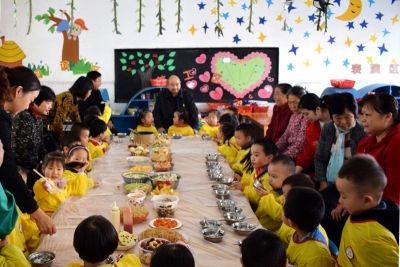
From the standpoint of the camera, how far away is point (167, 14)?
7691 mm

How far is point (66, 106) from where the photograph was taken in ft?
15.7

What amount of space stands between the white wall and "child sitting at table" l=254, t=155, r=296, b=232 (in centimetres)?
526

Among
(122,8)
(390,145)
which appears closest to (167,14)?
(122,8)

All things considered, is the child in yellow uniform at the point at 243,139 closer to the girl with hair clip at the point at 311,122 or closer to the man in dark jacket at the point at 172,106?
the girl with hair clip at the point at 311,122

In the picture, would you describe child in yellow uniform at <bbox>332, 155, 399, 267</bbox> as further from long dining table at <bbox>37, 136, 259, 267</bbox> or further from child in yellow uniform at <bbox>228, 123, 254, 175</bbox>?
child in yellow uniform at <bbox>228, 123, 254, 175</bbox>

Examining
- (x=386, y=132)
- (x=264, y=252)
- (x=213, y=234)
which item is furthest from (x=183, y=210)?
(x=386, y=132)

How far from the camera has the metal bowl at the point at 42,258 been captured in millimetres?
1753

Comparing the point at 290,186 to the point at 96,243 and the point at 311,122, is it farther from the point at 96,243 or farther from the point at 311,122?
the point at 311,122

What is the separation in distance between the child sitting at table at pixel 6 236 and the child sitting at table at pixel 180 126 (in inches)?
150

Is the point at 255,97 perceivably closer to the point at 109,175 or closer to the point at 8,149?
the point at 109,175

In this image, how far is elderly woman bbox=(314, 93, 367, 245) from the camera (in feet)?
10.5

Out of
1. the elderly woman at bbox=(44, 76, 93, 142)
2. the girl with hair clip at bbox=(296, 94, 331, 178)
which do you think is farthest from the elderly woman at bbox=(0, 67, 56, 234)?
the elderly woman at bbox=(44, 76, 93, 142)

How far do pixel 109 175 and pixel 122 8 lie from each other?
A: 5.15 m

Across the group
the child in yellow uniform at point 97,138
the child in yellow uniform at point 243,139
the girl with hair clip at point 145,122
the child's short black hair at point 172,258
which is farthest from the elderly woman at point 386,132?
the girl with hair clip at point 145,122
